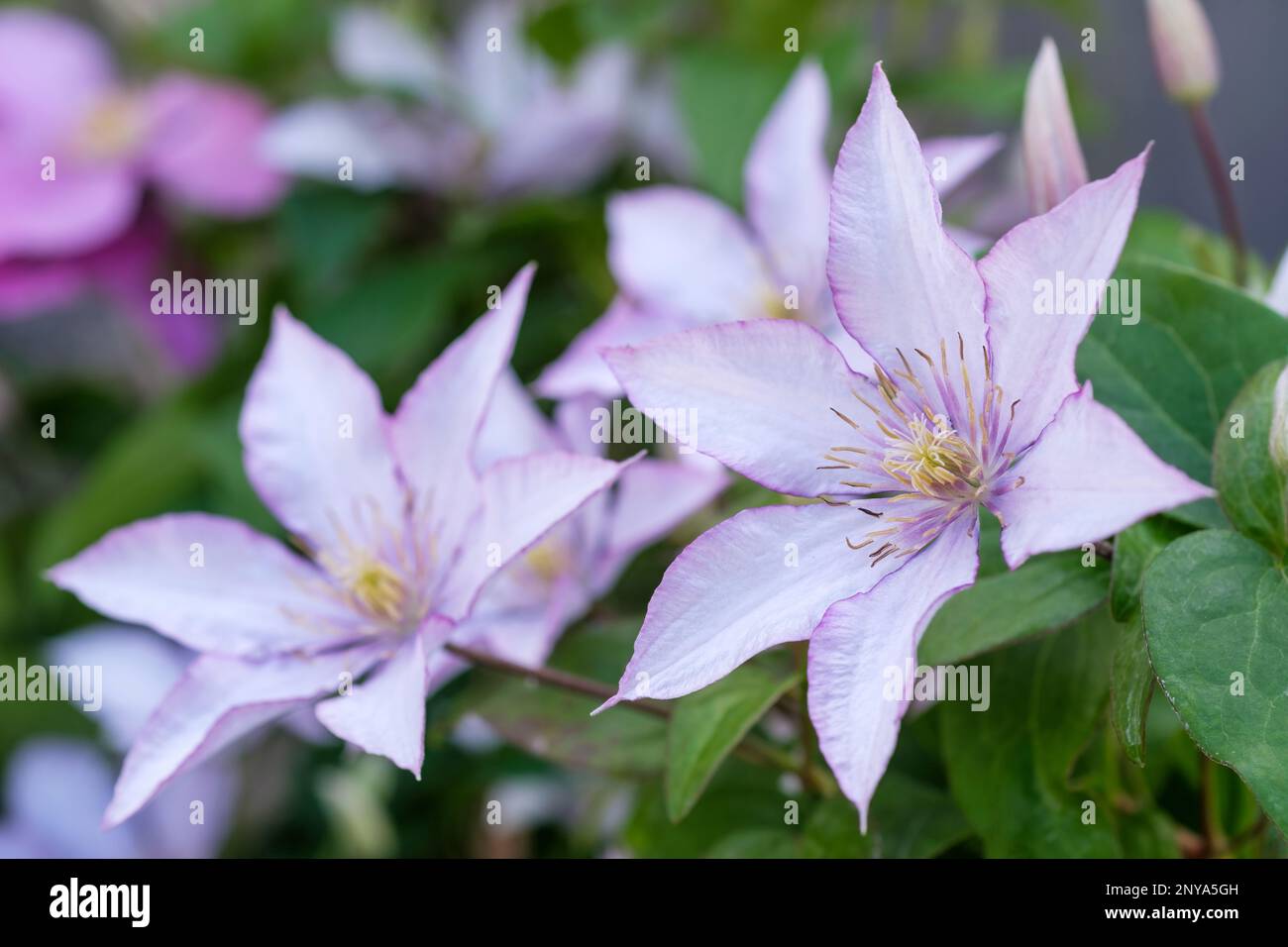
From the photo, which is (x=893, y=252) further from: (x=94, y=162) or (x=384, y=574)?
(x=94, y=162)

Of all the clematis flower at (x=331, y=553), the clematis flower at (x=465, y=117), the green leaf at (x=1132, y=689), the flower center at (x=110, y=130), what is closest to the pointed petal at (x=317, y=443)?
the clematis flower at (x=331, y=553)

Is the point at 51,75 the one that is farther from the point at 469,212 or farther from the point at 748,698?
the point at 748,698

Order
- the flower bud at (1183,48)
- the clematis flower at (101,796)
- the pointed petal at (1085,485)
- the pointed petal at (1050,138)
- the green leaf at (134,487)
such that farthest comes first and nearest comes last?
the green leaf at (134,487) < the clematis flower at (101,796) < the flower bud at (1183,48) < the pointed petal at (1050,138) < the pointed petal at (1085,485)

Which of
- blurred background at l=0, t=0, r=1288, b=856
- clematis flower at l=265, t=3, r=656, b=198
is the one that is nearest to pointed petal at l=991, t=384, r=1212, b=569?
blurred background at l=0, t=0, r=1288, b=856
